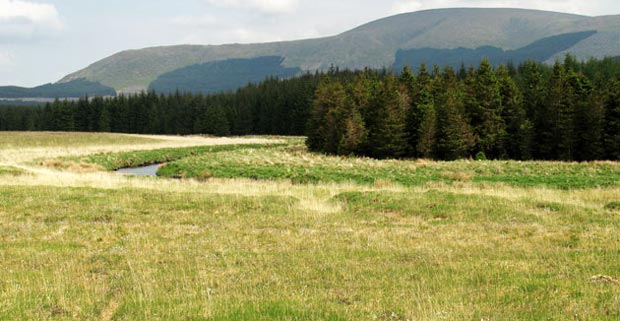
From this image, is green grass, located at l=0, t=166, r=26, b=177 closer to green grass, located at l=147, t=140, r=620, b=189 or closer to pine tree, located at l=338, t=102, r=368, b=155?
green grass, located at l=147, t=140, r=620, b=189

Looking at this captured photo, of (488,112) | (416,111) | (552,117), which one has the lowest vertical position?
(552,117)

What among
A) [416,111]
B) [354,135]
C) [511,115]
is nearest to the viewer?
[511,115]

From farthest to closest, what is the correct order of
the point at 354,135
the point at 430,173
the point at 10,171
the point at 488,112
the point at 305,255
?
the point at 354,135, the point at 488,112, the point at 430,173, the point at 10,171, the point at 305,255

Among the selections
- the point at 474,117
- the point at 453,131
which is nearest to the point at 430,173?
the point at 453,131

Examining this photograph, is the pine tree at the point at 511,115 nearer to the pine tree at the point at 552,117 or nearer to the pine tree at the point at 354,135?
the pine tree at the point at 552,117

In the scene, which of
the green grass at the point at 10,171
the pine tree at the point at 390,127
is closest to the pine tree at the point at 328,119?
the pine tree at the point at 390,127

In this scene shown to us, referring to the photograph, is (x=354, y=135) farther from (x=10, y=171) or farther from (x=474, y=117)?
(x=10, y=171)

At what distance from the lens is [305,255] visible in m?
14.4

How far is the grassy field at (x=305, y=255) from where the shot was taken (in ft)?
31.3

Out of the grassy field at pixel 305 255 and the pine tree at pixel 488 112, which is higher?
the pine tree at pixel 488 112

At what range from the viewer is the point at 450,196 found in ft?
83.2

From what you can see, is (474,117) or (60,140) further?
(60,140)

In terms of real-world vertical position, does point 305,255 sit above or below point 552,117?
below

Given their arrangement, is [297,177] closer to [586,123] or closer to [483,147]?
[483,147]
